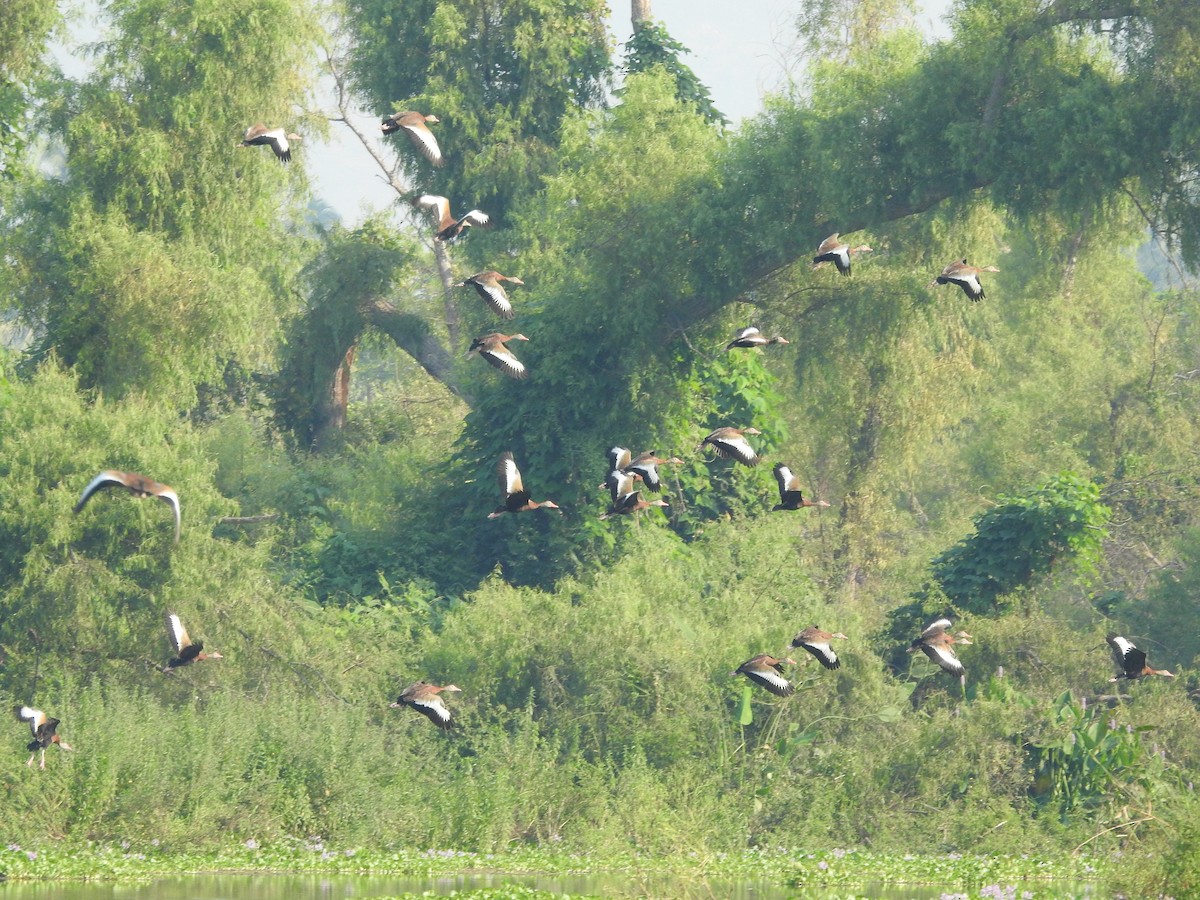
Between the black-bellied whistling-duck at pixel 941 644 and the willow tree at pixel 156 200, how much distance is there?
11.3 meters

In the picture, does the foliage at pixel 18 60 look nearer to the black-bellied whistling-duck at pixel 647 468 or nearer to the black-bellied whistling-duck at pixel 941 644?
the black-bellied whistling-duck at pixel 647 468

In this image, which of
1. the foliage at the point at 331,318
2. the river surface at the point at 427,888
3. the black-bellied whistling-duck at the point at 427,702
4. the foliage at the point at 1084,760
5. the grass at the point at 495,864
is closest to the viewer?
the river surface at the point at 427,888

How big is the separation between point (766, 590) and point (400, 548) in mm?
6126

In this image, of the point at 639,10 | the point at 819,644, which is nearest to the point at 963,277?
the point at 819,644

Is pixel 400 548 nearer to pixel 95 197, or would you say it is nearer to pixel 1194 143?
pixel 95 197

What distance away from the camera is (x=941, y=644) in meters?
19.7

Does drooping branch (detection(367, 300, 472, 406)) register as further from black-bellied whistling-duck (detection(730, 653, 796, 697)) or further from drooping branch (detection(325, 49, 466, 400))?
black-bellied whistling-duck (detection(730, 653, 796, 697))

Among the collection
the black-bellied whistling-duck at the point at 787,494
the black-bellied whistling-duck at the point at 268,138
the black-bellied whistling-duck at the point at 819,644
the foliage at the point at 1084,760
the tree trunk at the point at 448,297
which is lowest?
the foliage at the point at 1084,760

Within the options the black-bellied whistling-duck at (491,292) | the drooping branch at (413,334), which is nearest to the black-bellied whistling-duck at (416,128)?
the black-bellied whistling-duck at (491,292)

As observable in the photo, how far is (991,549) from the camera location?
24000mm

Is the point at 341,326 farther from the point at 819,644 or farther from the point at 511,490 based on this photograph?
the point at 819,644

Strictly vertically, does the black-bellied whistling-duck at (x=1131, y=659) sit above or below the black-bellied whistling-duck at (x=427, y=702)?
above

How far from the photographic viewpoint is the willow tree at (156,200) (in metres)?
25.7

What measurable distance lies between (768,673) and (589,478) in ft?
27.2
